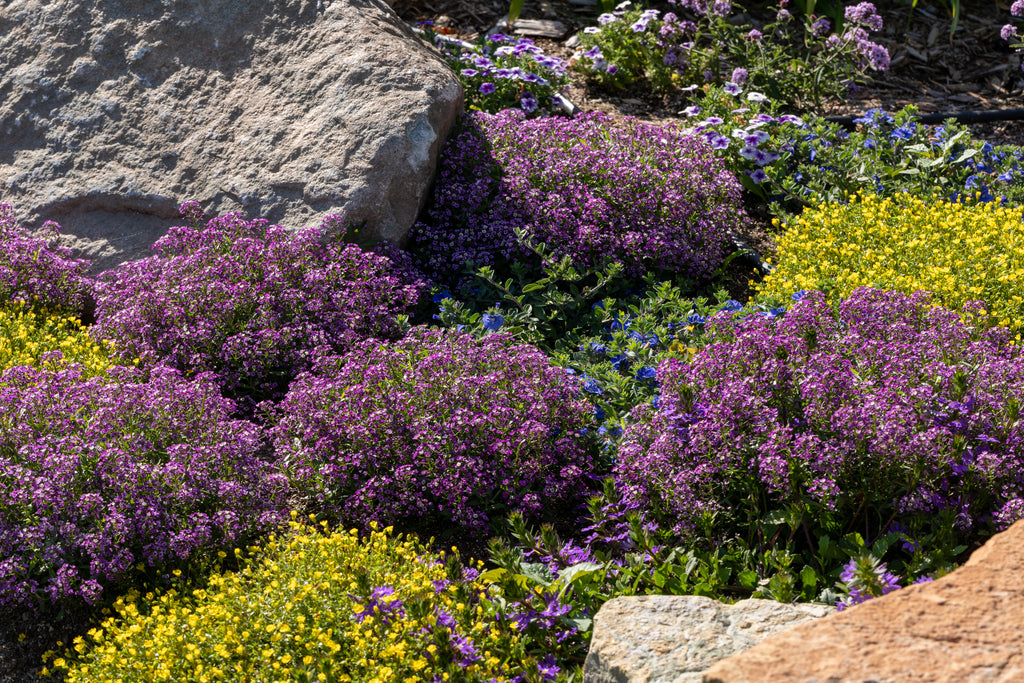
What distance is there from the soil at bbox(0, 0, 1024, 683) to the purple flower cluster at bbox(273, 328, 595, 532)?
2.67 m

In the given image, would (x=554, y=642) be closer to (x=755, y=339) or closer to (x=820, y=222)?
(x=755, y=339)

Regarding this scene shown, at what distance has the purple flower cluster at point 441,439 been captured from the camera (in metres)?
3.52

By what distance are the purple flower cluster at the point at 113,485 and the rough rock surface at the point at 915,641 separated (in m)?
2.07

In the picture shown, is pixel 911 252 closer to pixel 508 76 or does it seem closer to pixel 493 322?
pixel 493 322

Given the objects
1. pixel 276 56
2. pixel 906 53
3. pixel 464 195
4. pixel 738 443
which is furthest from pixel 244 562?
pixel 906 53

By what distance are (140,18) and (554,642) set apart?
4.27m

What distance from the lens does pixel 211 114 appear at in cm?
514

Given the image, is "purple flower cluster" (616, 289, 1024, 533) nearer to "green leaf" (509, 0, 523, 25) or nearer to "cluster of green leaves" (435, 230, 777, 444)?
"cluster of green leaves" (435, 230, 777, 444)

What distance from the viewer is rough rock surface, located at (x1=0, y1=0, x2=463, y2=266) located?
16.1 ft

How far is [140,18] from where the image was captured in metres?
5.34

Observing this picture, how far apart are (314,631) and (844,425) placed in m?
1.77

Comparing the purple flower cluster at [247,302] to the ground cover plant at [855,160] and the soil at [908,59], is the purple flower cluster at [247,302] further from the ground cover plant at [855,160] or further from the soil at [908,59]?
the soil at [908,59]

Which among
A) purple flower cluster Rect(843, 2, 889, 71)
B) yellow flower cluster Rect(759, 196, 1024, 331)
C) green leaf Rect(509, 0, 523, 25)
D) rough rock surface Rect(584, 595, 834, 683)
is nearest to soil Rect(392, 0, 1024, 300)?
green leaf Rect(509, 0, 523, 25)

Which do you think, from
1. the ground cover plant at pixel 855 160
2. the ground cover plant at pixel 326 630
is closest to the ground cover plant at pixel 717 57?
the ground cover plant at pixel 855 160
